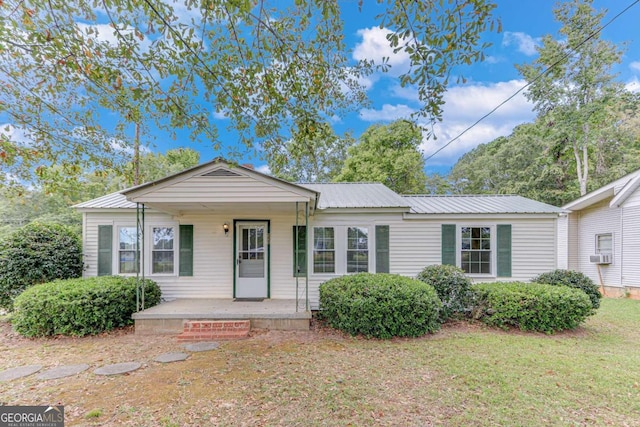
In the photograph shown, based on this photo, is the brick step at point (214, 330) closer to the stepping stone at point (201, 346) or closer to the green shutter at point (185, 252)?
the stepping stone at point (201, 346)

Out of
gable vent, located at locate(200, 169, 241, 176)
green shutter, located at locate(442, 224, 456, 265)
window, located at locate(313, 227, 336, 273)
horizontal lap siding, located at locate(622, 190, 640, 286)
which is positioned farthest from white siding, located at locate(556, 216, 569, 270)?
gable vent, located at locate(200, 169, 241, 176)

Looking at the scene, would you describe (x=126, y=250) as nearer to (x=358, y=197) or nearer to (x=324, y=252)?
(x=324, y=252)

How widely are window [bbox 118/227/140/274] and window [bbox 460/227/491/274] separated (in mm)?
9051

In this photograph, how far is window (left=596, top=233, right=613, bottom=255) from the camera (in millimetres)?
11266

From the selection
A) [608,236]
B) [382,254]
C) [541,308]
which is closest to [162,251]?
[382,254]

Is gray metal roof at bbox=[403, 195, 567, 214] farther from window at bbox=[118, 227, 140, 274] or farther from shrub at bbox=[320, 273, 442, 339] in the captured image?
window at bbox=[118, 227, 140, 274]

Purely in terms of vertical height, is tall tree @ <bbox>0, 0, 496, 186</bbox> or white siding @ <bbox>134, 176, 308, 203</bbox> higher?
tall tree @ <bbox>0, 0, 496, 186</bbox>

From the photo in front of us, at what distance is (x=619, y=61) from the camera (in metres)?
15.9

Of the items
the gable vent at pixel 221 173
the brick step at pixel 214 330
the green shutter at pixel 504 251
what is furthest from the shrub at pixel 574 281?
the gable vent at pixel 221 173

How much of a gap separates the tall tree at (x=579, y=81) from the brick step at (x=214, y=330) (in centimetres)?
1968

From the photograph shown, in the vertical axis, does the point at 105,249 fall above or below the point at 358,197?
below

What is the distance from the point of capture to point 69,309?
5.70 meters

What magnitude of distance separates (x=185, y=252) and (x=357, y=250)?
4.73m

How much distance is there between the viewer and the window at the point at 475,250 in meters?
8.02
